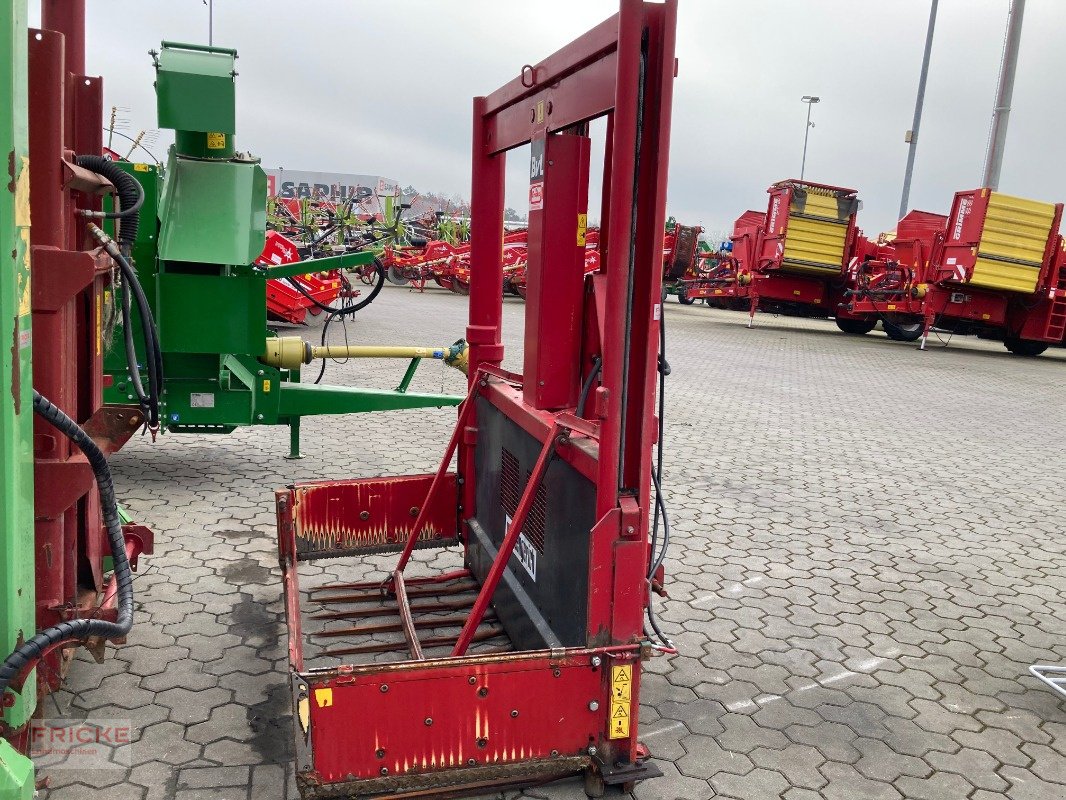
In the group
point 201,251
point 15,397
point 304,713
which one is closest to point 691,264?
point 201,251

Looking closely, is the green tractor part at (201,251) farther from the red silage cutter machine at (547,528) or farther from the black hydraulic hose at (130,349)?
the black hydraulic hose at (130,349)

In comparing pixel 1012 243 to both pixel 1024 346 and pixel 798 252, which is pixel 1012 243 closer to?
pixel 1024 346

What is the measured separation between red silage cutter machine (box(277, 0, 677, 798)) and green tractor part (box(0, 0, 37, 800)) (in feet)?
2.31

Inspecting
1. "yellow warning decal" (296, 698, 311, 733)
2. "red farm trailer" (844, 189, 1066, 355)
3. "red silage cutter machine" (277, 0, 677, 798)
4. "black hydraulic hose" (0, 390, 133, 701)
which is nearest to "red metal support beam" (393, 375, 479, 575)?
"red silage cutter machine" (277, 0, 677, 798)

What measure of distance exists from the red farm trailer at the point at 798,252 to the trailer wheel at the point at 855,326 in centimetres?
4

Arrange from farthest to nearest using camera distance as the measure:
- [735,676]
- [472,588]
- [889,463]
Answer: [889,463] < [472,588] < [735,676]

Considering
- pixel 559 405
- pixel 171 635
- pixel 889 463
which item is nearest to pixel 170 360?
pixel 171 635

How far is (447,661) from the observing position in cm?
253

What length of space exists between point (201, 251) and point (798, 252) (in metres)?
15.6

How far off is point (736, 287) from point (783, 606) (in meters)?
16.8

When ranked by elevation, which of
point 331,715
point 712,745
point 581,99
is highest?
point 581,99

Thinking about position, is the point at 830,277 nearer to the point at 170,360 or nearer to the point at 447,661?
the point at 170,360

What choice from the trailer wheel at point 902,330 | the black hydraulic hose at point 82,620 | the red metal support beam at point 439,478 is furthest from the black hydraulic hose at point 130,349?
the trailer wheel at point 902,330

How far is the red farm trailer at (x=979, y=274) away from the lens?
16047 millimetres
